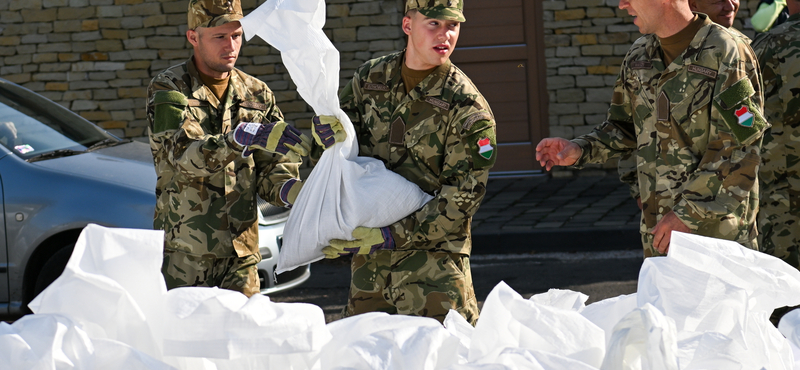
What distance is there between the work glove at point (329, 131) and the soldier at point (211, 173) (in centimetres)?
30

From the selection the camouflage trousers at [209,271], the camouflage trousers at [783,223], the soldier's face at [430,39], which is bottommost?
the camouflage trousers at [783,223]

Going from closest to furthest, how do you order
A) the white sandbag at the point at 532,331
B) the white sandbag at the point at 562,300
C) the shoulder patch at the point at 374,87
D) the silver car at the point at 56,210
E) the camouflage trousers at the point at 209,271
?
the white sandbag at the point at 532,331
the white sandbag at the point at 562,300
the shoulder patch at the point at 374,87
the camouflage trousers at the point at 209,271
the silver car at the point at 56,210

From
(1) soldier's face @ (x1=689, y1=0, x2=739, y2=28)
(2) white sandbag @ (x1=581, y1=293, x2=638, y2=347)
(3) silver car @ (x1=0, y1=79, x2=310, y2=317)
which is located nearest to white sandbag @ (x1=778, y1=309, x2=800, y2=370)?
(2) white sandbag @ (x1=581, y1=293, x2=638, y2=347)

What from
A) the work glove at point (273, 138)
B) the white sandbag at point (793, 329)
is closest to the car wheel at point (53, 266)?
the work glove at point (273, 138)

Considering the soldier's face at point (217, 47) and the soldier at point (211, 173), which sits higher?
the soldier's face at point (217, 47)

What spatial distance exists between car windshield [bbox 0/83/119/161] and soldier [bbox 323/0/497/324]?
10.1ft

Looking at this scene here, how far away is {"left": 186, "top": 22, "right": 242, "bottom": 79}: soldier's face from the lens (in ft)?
11.9

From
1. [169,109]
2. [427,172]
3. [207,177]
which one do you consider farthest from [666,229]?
[169,109]

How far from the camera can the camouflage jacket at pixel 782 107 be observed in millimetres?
4277

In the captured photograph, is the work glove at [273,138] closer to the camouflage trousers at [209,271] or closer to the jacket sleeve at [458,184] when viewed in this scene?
the jacket sleeve at [458,184]

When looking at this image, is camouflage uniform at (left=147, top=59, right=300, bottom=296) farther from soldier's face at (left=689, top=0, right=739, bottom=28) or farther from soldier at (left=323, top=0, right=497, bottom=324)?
soldier's face at (left=689, top=0, right=739, bottom=28)

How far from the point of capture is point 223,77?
12.1 feet

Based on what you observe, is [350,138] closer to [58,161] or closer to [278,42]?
[278,42]

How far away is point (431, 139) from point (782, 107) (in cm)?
208
